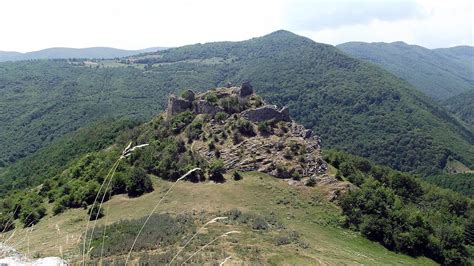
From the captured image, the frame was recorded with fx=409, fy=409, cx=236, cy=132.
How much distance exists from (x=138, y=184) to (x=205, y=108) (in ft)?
53.6

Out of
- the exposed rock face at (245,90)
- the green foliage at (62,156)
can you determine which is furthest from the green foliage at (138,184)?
the green foliage at (62,156)

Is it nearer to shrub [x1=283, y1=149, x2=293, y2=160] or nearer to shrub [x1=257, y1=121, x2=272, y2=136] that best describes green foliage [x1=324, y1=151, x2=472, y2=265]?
shrub [x1=283, y1=149, x2=293, y2=160]

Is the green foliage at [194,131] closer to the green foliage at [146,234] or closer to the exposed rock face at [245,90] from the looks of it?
the exposed rock face at [245,90]

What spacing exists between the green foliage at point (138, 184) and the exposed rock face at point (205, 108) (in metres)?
14.7

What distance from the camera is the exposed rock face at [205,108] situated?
188 feet

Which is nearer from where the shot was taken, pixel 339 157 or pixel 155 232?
pixel 155 232

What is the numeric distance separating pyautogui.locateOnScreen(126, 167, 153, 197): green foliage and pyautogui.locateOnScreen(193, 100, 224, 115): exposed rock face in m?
14.7

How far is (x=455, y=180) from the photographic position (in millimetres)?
106938

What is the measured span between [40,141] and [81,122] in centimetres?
2194

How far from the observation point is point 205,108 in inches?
2303

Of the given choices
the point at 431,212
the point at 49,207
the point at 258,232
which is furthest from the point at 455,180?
the point at 49,207

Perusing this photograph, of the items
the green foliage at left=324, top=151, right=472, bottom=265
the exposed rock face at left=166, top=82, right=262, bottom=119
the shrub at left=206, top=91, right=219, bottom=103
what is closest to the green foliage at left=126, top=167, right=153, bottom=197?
the exposed rock face at left=166, top=82, right=262, bottom=119

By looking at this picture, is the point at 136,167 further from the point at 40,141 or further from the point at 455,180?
the point at 40,141

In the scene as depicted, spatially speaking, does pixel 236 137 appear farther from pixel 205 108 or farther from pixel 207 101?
pixel 207 101
